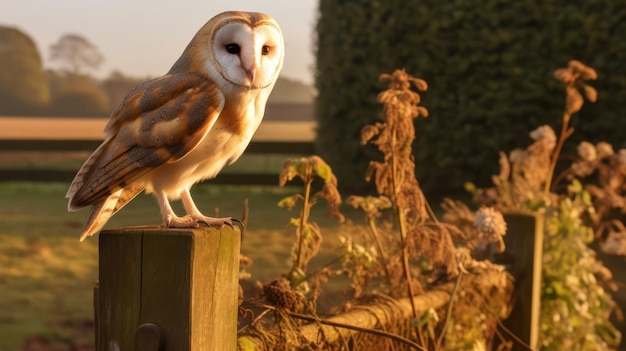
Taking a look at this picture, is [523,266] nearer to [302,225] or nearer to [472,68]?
[302,225]

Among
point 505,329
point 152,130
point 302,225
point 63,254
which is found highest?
point 152,130

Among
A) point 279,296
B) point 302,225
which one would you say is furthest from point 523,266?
point 279,296

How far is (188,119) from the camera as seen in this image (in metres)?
1.62

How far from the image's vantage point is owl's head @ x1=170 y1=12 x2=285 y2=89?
1514 millimetres

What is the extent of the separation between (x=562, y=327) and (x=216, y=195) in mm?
5978

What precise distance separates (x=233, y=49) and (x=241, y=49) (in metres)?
0.04

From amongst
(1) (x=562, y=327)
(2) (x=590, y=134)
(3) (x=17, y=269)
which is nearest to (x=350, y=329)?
(1) (x=562, y=327)

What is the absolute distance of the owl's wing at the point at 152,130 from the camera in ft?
5.30

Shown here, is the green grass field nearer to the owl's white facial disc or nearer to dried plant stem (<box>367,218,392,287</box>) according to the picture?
dried plant stem (<box>367,218,392,287</box>)

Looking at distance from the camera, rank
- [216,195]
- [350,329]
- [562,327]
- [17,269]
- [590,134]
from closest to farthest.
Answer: [350,329], [562,327], [17,269], [590,134], [216,195]

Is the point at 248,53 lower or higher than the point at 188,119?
higher

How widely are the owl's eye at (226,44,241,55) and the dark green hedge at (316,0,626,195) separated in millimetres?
5952

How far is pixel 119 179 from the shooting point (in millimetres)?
1646

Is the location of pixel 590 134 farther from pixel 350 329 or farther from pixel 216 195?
pixel 350 329
